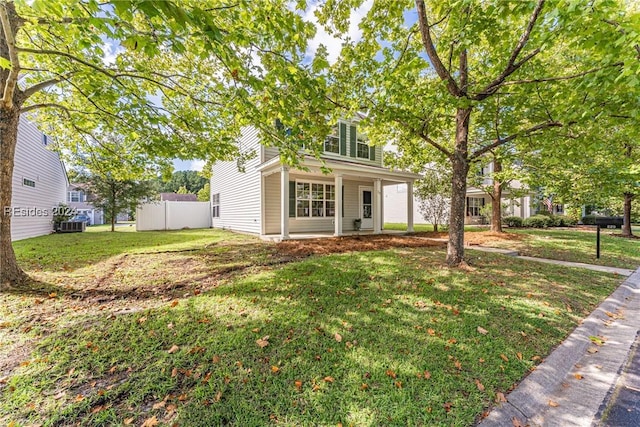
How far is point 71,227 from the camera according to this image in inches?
591

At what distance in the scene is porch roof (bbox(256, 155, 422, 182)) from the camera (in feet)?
31.5

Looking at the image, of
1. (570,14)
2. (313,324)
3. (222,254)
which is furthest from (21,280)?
(570,14)

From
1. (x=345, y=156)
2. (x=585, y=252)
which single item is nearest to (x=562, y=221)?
(x=585, y=252)

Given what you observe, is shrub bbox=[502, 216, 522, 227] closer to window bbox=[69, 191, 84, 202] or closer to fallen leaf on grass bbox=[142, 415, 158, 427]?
fallen leaf on grass bbox=[142, 415, 158, 427]

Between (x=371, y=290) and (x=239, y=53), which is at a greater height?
(x=239, y=53)

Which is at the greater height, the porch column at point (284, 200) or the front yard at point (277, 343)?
the porch column at point (284, 200)

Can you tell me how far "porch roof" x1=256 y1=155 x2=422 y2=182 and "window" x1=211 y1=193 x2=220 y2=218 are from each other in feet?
26.4

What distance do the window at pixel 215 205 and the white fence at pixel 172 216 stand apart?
3.92 ft

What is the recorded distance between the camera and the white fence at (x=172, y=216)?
1706 cm

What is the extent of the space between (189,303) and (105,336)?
97cm

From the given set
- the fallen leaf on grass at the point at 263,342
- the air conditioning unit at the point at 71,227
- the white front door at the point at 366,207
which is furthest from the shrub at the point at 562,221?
the air conditioning unit at the point at 71,227

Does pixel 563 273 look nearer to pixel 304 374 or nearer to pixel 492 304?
pixel 492 304

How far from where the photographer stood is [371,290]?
4.24 m

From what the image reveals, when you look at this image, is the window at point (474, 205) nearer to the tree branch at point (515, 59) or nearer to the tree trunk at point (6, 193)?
the tree branch at point (515, 59)
